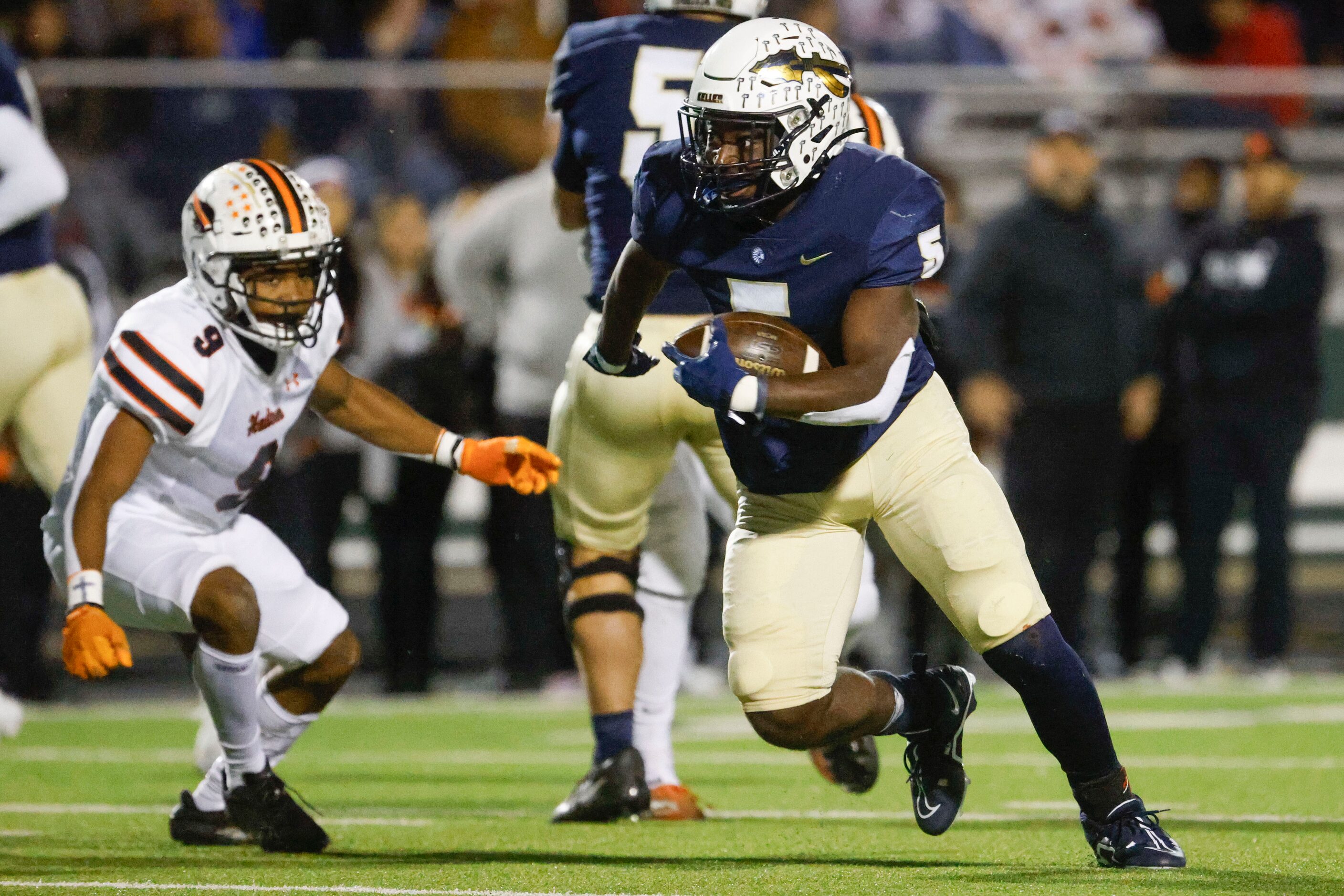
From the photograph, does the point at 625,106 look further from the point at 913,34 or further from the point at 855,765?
the point at 913,34

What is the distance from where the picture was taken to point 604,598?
188 inches

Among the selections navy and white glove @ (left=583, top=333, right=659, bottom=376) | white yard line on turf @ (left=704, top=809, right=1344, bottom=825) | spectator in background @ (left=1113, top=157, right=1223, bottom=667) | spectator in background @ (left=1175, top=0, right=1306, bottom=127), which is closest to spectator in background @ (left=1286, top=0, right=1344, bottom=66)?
spectator in background @ (left=1175, top=0, right=1306, bottom=127)

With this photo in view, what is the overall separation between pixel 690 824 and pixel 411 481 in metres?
3.74

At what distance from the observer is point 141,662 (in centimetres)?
919

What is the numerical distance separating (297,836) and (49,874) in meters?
0.52

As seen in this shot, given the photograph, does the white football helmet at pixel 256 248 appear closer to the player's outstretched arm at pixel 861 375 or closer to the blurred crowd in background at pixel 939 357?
the player's outstretched arm at pixel 861 375

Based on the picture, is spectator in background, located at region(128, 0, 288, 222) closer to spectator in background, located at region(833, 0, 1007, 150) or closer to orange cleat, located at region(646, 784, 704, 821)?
spectator in background, located at region(833, 0, 1007, 150)

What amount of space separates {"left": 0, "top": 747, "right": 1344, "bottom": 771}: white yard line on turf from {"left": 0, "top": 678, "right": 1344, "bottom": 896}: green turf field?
0.02 metres

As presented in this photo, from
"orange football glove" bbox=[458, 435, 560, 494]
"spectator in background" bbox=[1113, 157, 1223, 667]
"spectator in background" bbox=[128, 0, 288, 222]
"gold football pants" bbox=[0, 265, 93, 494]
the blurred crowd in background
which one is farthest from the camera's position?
"spectator in background" bbox=[128, 0, 288, 222]

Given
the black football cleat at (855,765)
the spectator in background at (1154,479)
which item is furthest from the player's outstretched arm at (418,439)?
the spectator in background at (1154,479)

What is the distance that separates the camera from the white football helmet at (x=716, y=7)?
4746 mm

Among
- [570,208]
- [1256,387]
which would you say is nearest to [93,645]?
[570,208]

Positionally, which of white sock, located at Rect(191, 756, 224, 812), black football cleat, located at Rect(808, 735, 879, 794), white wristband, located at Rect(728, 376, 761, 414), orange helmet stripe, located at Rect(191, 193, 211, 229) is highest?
orange helmet stripe, located at Rect(191, 193, 211, 229)

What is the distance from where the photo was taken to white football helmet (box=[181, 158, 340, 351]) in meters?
4.33
